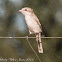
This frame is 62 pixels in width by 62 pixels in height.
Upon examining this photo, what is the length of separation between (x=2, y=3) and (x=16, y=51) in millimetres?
1612

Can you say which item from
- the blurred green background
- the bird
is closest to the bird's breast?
the bird

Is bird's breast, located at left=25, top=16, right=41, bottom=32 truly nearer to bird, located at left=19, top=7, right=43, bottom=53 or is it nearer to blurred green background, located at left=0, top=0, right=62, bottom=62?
bird, located at left=19, top=7, right=43, bottom=53

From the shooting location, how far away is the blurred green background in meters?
11.5


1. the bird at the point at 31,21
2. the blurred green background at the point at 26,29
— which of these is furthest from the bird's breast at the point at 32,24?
the blurred green background at the point at 26,29

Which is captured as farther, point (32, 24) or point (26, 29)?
point (26, 29)

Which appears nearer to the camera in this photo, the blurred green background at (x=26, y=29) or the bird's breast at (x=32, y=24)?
the bird's breast at (x=32, y=24)

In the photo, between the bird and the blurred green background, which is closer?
the bird

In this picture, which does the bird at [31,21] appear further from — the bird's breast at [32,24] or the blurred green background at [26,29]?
the blurred green background at [26,29]

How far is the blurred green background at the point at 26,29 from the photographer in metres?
11.5

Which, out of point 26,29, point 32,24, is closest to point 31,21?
point 32,24

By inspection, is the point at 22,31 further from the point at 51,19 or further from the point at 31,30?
the point at 31,30

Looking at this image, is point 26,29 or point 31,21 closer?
point 31,21

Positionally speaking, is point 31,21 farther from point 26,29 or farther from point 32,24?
point 26,29

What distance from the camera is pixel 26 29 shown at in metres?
11.4
